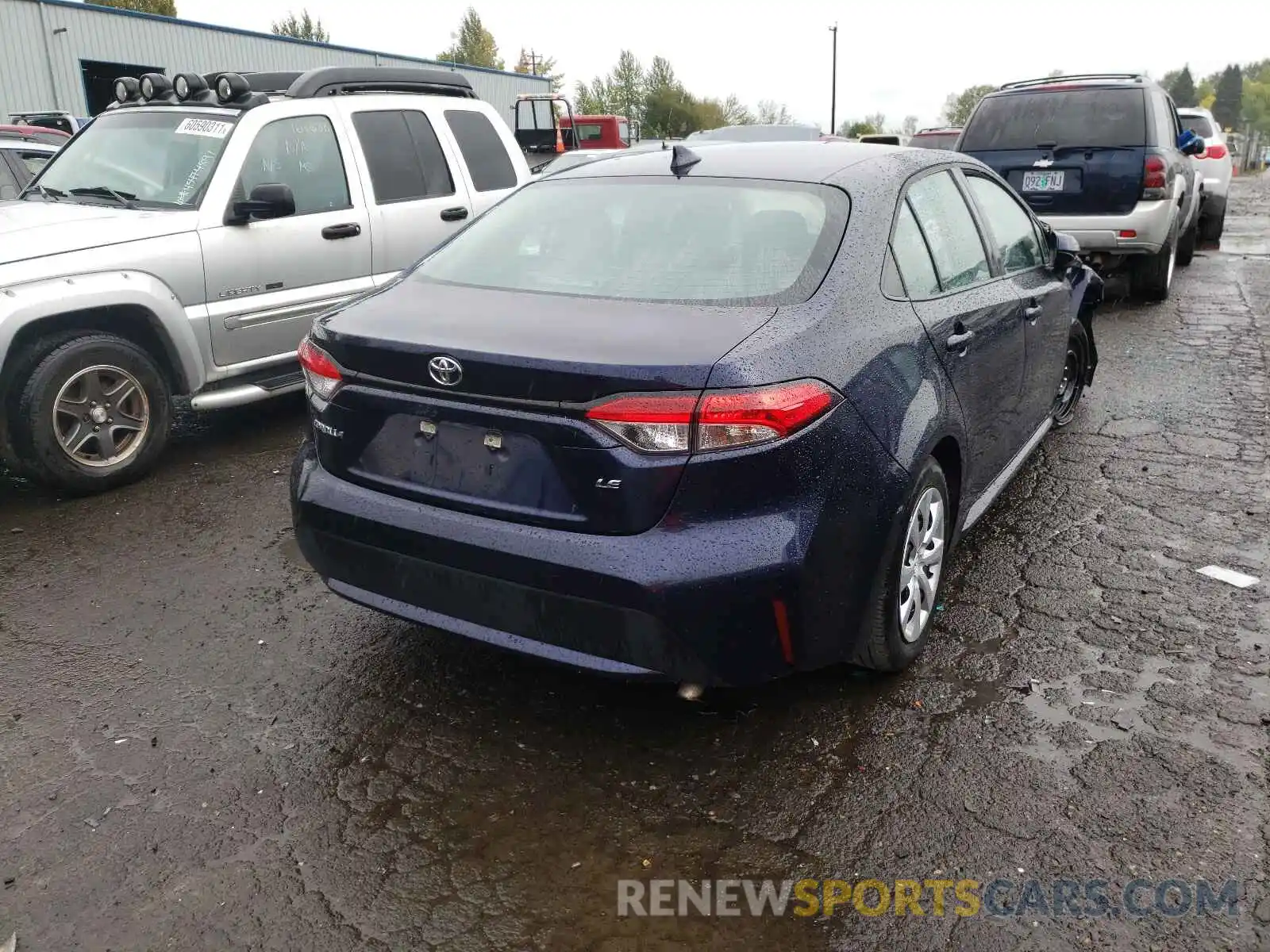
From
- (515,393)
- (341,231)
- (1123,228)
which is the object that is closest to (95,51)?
(341,231)

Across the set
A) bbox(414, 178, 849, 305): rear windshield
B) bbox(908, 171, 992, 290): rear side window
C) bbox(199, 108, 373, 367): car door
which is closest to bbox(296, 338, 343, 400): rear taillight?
bbox(414, 178, 849, 305): rear windshield

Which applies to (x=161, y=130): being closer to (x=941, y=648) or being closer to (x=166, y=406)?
(x=166, y=406)

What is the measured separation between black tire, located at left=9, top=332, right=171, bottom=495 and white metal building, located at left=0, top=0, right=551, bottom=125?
23614 millimetres

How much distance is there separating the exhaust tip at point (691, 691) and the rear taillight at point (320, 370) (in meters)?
1.33

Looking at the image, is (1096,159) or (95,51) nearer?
(1096,159)

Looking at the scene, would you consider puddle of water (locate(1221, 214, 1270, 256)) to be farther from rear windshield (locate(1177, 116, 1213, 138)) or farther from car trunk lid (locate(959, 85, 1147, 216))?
car trunk lid (locate(959, 85, 1147, 216))

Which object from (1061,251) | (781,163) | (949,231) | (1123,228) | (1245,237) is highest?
(781,163)

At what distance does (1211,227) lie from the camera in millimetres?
14836

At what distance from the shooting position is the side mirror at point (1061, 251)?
15.9 feet

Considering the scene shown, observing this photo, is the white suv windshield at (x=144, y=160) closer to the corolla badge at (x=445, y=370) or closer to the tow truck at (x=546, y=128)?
the corolla badge at (x=445, y=370)

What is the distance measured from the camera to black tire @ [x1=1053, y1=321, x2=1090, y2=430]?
5.79 meters

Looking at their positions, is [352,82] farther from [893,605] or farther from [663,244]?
[893,605]

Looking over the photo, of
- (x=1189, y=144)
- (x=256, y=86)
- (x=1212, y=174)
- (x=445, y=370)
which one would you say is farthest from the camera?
(x=1212, y=174)

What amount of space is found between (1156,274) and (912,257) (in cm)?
748
